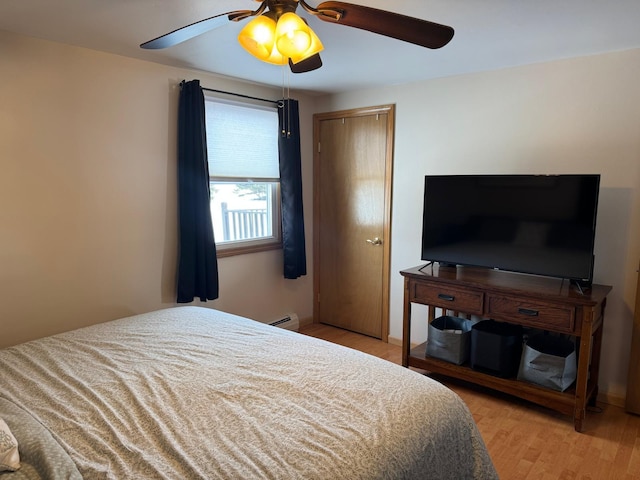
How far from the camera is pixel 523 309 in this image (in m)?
2.58

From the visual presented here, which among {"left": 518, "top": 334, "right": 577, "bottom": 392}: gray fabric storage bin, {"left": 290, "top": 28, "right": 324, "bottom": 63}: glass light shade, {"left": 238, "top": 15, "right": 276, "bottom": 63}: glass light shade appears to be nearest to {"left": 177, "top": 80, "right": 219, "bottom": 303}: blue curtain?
{"left": 238, "top": 15, "right": 276, "bottom": 63}: glass light shade

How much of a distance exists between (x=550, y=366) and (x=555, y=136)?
1.49 metres

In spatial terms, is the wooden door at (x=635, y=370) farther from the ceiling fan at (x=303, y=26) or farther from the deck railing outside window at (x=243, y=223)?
the deck railing outside window at (x=243, y=223)

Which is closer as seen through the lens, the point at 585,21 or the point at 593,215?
the point at 585,21

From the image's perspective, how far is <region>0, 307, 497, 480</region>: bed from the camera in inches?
47.0

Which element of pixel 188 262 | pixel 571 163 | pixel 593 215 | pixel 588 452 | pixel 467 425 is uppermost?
pixel 571 163

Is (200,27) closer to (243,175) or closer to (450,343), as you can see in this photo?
(243,175)

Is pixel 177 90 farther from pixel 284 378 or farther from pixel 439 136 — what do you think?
pixel 284 378

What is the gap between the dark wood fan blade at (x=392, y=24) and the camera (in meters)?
1.51

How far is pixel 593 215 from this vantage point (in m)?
2.45

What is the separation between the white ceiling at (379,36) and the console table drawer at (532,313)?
1.51 metres

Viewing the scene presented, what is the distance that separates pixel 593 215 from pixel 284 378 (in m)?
2.00

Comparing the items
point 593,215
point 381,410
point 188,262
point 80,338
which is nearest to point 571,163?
point 593,215

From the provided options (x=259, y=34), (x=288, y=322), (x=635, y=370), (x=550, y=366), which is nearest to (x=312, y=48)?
(x=259, y=34)
